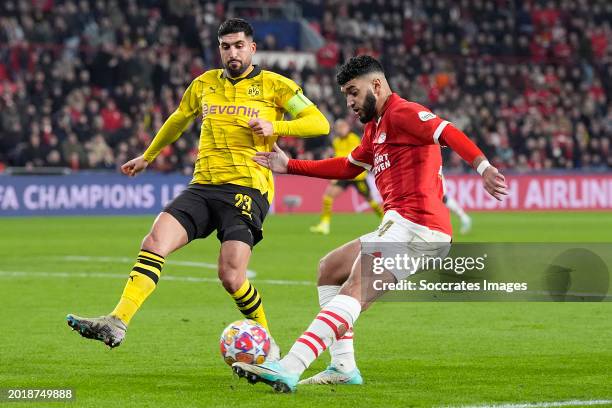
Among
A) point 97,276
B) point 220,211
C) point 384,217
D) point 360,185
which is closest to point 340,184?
point 360,185

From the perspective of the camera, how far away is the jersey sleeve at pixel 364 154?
23.5 ft

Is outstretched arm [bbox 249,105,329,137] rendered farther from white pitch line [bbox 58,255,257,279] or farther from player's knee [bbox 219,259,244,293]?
white pitch line [bbox 58,255,257,279]

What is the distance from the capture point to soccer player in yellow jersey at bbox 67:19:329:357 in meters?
7.62

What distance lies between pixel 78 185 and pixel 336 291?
20137mm

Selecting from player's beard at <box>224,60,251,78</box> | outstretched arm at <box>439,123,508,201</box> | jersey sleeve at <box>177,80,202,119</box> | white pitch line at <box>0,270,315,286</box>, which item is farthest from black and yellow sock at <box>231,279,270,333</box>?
white pitch line at <box>0,270,315,286</box>

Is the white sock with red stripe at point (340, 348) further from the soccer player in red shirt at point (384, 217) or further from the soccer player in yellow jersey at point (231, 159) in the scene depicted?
the soccer player in yellow jersey at point (231, 159)

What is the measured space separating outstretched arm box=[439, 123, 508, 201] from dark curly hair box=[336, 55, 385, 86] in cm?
63

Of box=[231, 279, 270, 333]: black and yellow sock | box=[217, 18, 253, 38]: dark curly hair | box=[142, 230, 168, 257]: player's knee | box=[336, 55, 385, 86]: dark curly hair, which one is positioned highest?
box=[217, 18, 253, 38]: dark curly hair

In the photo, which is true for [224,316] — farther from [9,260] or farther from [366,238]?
[9,260]

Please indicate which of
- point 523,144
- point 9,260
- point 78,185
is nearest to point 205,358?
point 9,260

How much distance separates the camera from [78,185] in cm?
2638

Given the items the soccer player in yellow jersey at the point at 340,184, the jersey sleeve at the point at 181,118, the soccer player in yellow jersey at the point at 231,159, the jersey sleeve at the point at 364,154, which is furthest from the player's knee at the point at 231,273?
the soccer player in yellow jersey at the point at 340,184

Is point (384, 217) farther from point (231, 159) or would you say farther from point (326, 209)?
point (326, 209)

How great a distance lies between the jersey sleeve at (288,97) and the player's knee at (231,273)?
125 cm
